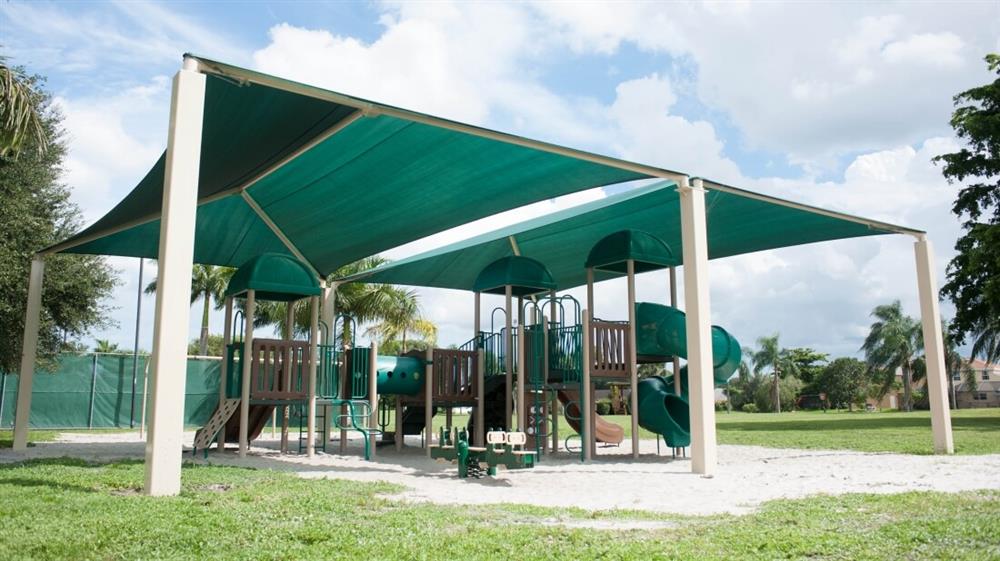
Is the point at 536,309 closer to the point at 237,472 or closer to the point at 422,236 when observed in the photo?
the point at 422,236

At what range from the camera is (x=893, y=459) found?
13.0m

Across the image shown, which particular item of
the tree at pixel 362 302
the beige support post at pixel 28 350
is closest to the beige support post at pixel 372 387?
the beige support post at pixel 28 350

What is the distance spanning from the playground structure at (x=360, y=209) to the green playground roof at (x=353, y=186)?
0.04 meters

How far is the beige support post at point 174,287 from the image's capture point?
24.0 feet

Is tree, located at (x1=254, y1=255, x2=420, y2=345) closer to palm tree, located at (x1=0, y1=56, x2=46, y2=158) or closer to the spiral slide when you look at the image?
the spiral slide

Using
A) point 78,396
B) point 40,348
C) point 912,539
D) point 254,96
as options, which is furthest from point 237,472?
point 78,396

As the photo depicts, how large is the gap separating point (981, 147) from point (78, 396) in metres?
32.9

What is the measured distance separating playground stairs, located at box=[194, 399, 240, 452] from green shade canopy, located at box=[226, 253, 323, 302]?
2.07 metres

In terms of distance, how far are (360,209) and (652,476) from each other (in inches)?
281

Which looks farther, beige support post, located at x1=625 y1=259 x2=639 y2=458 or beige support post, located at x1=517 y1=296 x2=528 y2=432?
beige support post, located at x1=517 y1=296 x2=528 y2=432

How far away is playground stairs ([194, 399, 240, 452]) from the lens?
1376 centimetres

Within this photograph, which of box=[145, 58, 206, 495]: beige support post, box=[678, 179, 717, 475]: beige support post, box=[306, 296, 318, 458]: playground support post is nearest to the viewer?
box=[145, 58, 206, 495]: beige support post

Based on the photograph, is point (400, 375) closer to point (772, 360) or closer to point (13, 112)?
point (13, 112)

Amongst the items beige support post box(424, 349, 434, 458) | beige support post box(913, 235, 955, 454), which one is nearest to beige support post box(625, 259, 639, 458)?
beige support post box(424, 349, 434, 458)
